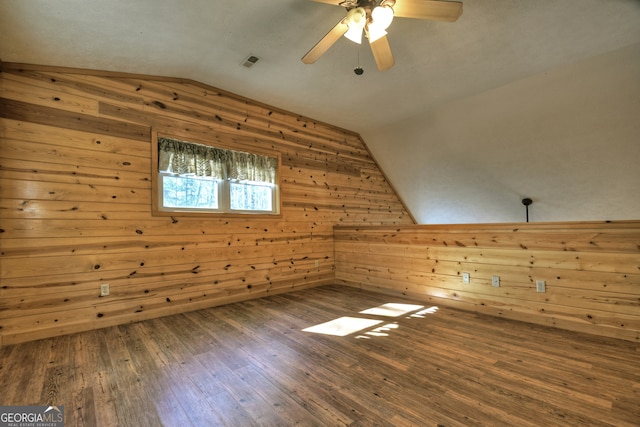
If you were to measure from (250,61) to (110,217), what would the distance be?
223cm

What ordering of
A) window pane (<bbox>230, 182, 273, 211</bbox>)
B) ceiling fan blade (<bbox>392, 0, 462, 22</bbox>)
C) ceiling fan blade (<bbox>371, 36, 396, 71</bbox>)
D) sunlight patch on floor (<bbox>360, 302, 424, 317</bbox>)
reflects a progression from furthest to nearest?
window pane (<bbox>230, 182, 273, 211</bbox>) < sunlight patch on floor (<bbox>360, 302, 424, 317</bbox>) < ceiling fan blade (<bbox>371, 36, 396, 71</bbox>) < ceiling fan blade (<bbox>392, 0, 462, 22</bbox>)

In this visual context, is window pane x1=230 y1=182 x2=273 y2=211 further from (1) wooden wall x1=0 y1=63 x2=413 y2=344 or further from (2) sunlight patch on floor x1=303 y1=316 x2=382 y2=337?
(2) sunlight patch on floor x1=303 y1=316 x2=382 y2=337

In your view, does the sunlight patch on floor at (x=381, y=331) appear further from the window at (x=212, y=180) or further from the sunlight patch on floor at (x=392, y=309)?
the window at (x=212, y=180)

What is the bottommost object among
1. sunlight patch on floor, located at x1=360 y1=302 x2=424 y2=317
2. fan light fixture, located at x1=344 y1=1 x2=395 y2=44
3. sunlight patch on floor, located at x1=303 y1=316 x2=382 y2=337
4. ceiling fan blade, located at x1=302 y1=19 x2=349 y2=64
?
sunlight patch on floor, located at x1=360 y1=302 x2=424 y2=317

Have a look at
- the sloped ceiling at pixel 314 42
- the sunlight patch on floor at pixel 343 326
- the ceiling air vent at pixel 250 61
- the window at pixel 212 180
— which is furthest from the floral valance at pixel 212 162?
the sunlight patch on floor at pixel 343 326

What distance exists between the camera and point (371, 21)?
6.59 feet

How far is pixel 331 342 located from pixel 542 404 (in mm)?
1460

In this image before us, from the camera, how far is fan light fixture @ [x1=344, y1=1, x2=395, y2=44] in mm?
1856

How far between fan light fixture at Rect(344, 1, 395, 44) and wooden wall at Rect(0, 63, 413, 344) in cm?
245

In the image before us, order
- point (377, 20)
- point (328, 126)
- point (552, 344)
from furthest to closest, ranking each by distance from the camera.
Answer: point (328, 126), point (552, 344), point (377, 20)

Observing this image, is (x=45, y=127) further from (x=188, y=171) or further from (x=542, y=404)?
(x=542, y=404)

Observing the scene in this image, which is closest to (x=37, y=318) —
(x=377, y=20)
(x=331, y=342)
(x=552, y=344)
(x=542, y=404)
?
(x=331, y=342)

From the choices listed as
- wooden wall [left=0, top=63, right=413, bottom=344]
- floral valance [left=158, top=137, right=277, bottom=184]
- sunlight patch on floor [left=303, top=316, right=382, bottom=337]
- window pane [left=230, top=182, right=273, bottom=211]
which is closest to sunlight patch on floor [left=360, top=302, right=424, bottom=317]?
sunlight patch on floor [left=303, top=316, right=382, bottom=337]

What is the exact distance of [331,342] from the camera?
8.27 ft
